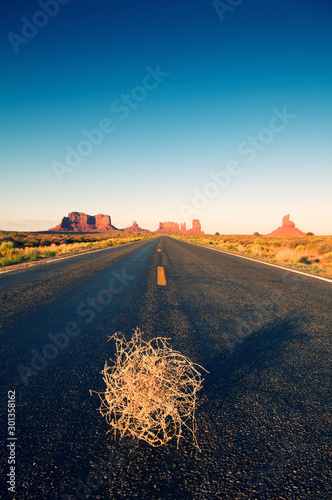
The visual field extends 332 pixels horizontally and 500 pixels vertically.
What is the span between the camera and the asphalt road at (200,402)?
3.90 feet

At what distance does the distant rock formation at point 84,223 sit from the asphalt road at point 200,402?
162934mm

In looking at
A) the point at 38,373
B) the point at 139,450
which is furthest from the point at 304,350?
the point at 38,373

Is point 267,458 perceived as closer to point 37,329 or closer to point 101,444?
point 101,444

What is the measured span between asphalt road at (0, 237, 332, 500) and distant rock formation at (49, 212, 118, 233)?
535 ft

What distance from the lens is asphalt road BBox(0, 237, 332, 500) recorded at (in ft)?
3.90

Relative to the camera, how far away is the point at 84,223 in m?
174

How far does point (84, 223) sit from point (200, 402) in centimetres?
18310

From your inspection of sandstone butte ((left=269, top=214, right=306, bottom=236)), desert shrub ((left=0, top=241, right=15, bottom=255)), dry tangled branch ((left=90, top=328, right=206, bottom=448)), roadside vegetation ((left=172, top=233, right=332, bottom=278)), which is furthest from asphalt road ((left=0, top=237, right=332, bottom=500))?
sandstone butte ((left=269, top=214, right=306, bottom=236))

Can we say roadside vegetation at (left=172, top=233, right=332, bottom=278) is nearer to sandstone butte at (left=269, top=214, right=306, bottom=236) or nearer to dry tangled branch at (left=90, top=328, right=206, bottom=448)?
dry tangled branch at (left=90, top=328, right=206, bottom=448)

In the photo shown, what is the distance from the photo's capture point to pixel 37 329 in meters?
3.12

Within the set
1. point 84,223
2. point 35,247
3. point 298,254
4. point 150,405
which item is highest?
point 84,223

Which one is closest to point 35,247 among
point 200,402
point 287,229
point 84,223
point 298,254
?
point 298,254

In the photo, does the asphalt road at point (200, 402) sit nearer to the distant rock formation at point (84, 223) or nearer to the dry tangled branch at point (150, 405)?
the dry tangled branch at point (150, 405)

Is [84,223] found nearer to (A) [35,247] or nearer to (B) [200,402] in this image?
(A) [35,247]
